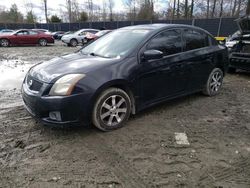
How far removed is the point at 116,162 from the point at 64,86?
124 centimetres

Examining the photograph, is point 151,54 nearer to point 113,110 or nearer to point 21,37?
point 113,110

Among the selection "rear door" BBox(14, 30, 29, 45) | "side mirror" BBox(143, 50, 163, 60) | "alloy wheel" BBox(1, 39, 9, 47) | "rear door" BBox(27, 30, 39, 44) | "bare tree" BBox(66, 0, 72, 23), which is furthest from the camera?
"bare tree" BBox(66, 0, 72, 23)

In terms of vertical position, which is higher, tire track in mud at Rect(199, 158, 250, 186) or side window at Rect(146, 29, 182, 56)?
side window at Rect(146, 29, 182, 56)

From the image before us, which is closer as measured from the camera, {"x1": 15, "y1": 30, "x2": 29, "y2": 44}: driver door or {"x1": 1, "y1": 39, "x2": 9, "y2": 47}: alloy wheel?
{"x1": 1, "y1": 39, "x2": 9, "y2": 47}: alloy wheel

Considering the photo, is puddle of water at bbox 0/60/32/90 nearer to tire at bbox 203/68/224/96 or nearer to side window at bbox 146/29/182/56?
side window at bbox 146/29/182/56

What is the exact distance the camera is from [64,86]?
11.3 feet

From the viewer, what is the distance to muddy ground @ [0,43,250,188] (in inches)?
109

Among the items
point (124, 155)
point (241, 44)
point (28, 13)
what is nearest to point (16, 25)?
point (28, 13)

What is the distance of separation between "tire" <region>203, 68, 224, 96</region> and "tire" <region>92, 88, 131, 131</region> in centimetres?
234

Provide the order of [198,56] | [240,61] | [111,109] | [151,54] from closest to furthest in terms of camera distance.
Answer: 1. [111,109]
2. [151,54]
3. [198,56]
4. [240,61]

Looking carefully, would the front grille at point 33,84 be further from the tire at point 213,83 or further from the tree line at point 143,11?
the tree line at point 143,11

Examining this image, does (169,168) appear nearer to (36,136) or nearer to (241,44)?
(36,136)

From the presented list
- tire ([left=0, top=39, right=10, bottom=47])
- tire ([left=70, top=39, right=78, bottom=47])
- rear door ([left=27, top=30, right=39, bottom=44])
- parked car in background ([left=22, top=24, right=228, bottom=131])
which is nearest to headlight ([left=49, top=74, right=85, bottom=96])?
parked car in background ([left=22, top=24, right=228, bottom=131])

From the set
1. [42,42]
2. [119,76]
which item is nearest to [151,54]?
[119,76]
